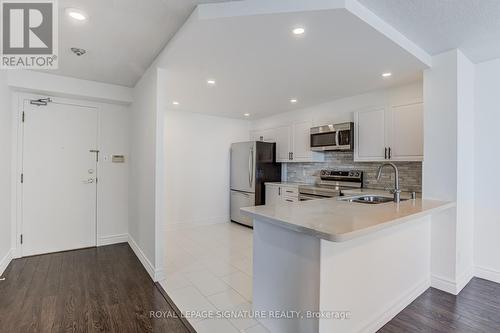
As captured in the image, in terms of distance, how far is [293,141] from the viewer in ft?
15.5

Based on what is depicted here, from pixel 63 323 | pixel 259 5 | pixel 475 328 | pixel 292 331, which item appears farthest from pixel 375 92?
pixel 63 323

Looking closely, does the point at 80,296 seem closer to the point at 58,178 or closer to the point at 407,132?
the point at 58,178

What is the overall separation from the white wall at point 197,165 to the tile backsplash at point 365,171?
1.48 meters

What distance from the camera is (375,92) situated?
353cm

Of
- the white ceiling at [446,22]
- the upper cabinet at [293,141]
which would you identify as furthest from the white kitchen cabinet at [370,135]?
the white ceiling at [446,22]

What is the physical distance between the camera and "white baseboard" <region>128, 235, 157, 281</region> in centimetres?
268

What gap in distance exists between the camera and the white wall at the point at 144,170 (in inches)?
109

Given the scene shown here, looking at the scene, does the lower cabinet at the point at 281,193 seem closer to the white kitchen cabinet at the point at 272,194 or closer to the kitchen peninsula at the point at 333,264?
the white kitchen cabinet at the point at 272,194

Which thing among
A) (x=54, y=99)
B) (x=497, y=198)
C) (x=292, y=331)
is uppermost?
(x=54, y=99)

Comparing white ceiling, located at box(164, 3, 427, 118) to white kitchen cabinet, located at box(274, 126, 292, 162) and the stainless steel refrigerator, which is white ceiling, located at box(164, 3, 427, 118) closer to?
white kitchen cabinet, located at box(274, 126, 292, 162)

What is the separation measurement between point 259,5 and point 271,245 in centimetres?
171

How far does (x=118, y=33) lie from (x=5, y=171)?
2.25m

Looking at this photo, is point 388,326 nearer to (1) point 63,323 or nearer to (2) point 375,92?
(1) point 63,323

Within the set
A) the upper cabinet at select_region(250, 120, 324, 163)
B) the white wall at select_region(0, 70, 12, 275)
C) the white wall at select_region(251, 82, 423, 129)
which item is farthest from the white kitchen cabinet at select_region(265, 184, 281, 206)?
the white wall at select_region(0, 70, 12, 275)
